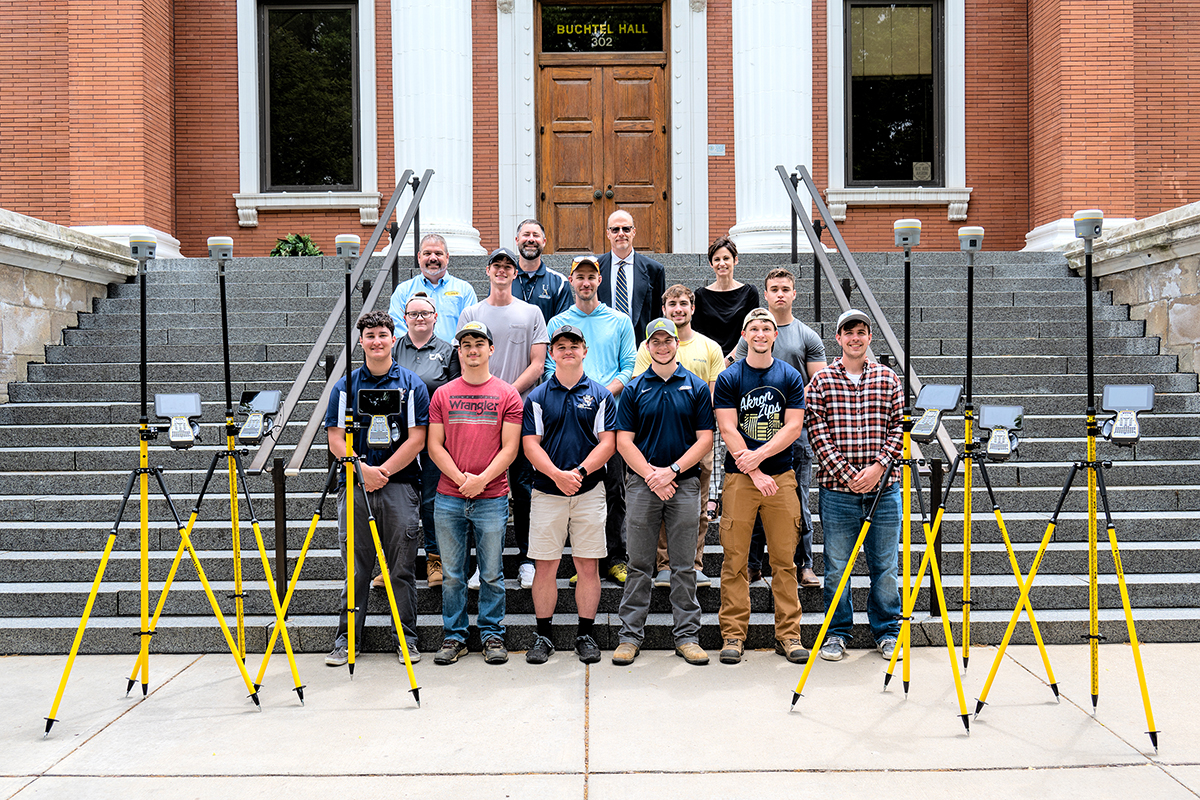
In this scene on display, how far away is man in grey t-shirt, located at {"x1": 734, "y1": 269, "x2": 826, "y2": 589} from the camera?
5.87m

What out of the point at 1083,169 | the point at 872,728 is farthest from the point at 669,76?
the point at 872,728

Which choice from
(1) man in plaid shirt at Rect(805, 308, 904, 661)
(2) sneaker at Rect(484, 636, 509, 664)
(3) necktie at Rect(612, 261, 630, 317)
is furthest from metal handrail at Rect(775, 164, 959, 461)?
(2) sneaker at Rect(484, 636, 509, 664)

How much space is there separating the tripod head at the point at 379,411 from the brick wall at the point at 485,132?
326 inches

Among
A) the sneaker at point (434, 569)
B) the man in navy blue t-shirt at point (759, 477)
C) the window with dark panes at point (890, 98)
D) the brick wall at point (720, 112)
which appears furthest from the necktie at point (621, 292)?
the window with dark panes at point (890, 98)

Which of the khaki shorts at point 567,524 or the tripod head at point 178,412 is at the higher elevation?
the tripod head at point 178,412

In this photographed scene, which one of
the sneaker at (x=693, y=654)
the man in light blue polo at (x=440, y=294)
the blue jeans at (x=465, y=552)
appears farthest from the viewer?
the man in light blue polo at (x=440, y=294)

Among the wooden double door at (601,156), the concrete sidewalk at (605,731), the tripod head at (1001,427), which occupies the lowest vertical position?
the concrete sidewalk at (605,731)

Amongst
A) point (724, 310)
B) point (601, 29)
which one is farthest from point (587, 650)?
point (601, 29)

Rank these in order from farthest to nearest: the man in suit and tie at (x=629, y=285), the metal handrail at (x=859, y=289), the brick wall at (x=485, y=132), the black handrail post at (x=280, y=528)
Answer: the brick wall at (x=485, y=132) < the man in suit and tie at (x=629, y=285) < the metal handrail at (x=859, y=289) < the black handrail post at (x=280, y=528)

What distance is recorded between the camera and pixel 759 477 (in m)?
5.39

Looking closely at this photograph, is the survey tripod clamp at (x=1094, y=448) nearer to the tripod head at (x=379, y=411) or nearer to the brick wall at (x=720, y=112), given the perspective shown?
the tripod head at (x=379, y=411)

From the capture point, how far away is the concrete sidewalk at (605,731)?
3.92m

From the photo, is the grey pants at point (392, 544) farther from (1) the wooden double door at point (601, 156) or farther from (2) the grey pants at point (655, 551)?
(1) the wooden double door at point (601, 156)

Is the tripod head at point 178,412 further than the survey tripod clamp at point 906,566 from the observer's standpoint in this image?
Yes
